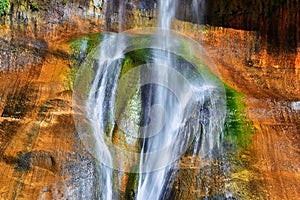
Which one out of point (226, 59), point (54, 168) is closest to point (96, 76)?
point (54, 168)

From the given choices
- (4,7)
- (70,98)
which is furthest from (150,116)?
(4,7)

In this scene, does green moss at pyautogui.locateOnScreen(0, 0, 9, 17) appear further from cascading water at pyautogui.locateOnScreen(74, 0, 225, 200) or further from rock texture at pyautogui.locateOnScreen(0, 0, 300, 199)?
cascading water at pyautogui.locateOnScreen(74, 0, 225, 200)

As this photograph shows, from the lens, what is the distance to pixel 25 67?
635 centimetres

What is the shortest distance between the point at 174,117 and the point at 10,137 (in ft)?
6.96

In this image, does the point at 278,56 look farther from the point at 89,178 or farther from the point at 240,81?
the point at 89,178

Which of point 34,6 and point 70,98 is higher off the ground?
point 34,6

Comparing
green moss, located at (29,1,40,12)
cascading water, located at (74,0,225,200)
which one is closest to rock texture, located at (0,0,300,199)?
green moss, located at (29,1,40,12)

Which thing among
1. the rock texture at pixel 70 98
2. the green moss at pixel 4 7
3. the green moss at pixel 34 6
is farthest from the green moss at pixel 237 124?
the green moss at pixel 4 7

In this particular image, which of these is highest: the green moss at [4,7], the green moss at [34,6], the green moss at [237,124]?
the green moss at [34,6]

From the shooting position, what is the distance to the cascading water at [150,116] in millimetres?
4738

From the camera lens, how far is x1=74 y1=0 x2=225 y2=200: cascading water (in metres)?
4.74

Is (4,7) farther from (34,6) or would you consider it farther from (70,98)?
(70,98)

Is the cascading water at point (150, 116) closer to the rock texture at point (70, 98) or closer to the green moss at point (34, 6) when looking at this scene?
the rock texture at point (70, 98)

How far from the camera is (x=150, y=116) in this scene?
5547 mm
